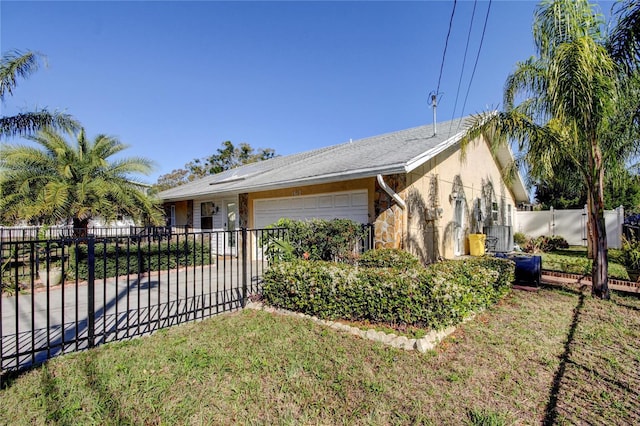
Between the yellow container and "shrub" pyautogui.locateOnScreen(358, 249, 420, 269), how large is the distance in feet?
17.9

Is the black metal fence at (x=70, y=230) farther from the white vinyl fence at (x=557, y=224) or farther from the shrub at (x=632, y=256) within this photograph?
the white vinyl fence at (x=557, y=224)

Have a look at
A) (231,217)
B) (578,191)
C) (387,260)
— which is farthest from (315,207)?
(578,191)

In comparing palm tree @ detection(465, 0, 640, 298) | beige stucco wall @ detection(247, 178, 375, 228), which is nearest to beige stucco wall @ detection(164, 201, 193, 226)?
beige stucco wall @ detection(247, 178, 375, 228)

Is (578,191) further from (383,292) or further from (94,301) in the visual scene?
(94,301)

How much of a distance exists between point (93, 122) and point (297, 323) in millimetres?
11009

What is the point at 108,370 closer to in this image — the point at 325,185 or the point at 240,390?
the point at 240,390

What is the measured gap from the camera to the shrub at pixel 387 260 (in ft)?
19.9

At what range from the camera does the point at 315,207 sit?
9.63 meters

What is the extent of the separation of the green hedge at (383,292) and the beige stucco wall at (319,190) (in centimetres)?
297

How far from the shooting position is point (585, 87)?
5660 mm

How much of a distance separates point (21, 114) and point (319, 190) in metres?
→ 7.68

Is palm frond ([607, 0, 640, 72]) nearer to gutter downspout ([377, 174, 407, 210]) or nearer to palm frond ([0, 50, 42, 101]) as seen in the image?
gutter downspout ([377, 174, 407, 210])

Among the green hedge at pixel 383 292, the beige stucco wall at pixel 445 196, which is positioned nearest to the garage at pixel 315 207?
the beige stucco wall at pixel 445 196

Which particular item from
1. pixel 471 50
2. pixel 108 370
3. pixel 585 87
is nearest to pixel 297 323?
pixel 108 370
